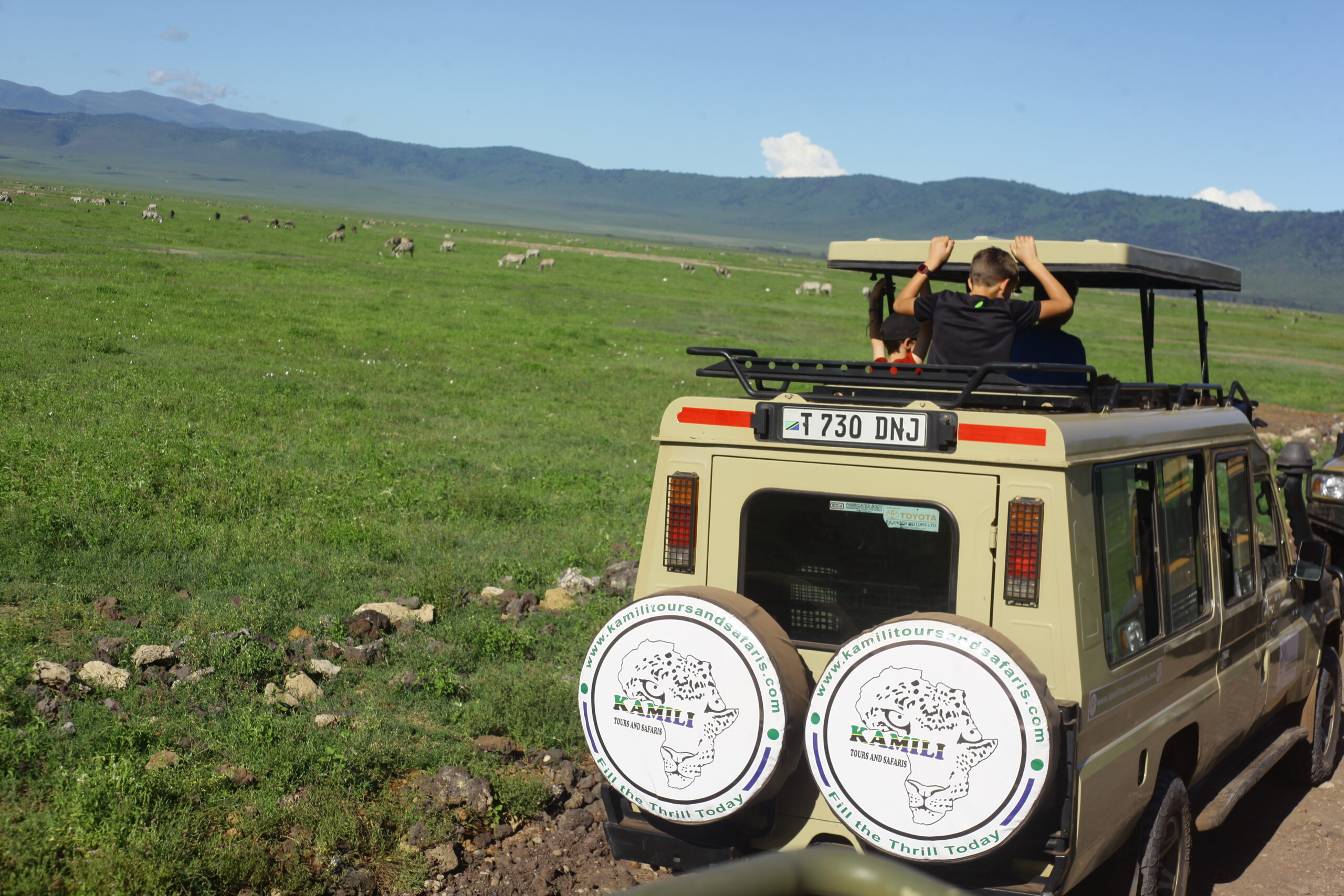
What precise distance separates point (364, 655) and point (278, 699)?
2.64 feet

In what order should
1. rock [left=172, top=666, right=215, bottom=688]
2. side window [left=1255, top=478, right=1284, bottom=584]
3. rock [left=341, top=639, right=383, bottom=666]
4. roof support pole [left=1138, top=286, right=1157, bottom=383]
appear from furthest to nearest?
1. rock [left=341, top=639, right=383, bottom=666]
2. roof support pole [left=1138, top=286, right=1157, bottom=383]
3. rock [left=172, top=666, right=215, bottom=688]
4. side window [left=1255, top=478, right=1284, bottom=584]

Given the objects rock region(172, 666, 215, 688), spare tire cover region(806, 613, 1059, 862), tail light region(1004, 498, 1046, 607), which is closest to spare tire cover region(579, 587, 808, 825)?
spare tire cover region(806, 613, 1059, 862)

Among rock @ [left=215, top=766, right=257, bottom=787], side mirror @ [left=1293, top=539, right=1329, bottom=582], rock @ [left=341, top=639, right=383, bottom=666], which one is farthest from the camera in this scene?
rock @ [left=341, top=639, right=383, bottom=666]

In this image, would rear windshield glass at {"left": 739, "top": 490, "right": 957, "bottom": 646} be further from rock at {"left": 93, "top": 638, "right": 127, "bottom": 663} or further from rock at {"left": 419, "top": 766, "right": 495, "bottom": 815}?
rock at {"left": 93, "top": 638, "right": 127, "bottom": 663}

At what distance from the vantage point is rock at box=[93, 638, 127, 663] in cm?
611

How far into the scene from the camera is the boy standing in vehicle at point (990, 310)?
16.4 ft

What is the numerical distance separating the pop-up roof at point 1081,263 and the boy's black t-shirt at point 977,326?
0.34 metres

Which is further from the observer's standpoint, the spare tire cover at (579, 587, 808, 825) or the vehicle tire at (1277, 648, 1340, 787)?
the vehicle tire at (1277, 648, 1340, 787)

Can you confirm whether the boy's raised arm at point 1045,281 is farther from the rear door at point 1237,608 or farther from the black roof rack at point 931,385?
the rear door at point 1237,608

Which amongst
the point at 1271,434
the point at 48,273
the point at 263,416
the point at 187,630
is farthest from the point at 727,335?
the point at 187,630

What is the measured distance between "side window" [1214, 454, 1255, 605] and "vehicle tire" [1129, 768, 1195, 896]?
1.07 meters

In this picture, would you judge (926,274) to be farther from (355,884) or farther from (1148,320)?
(355,884)

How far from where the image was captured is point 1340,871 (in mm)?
5418

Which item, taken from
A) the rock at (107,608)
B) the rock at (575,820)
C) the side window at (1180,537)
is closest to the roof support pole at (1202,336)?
the side window at (1180,537)
